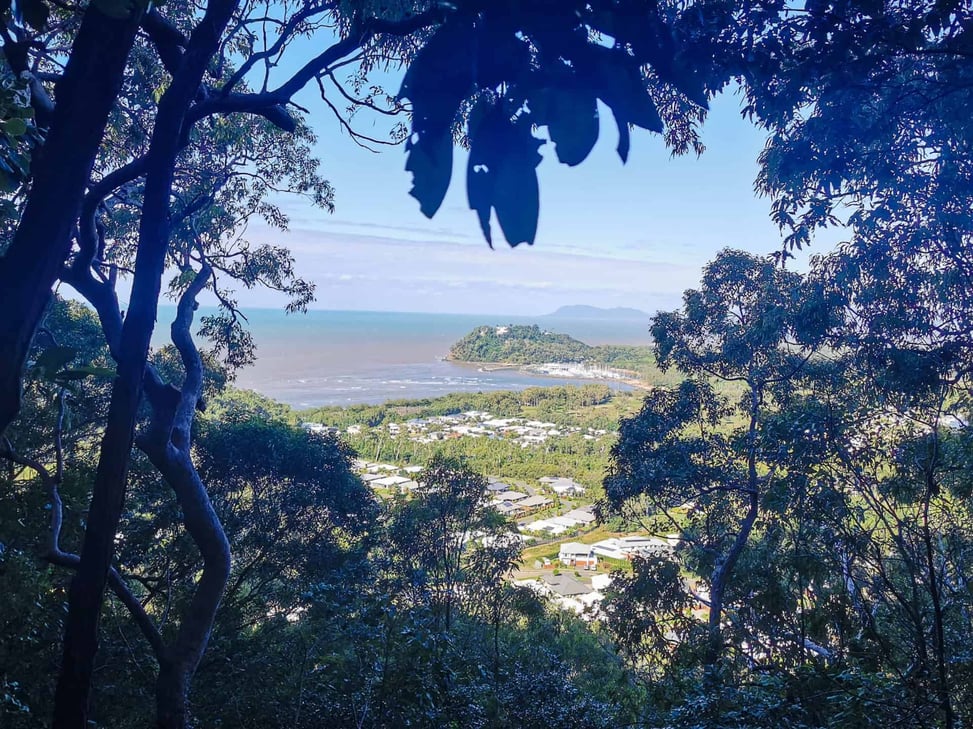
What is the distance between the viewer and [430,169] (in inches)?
22.2

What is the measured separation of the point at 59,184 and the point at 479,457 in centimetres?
730

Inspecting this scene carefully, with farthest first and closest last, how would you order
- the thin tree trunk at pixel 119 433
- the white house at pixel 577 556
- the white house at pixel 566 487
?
the white house at pixel 566 487 < the white house at pixel 577 556 < the thin tree trunk at pixel 119 433

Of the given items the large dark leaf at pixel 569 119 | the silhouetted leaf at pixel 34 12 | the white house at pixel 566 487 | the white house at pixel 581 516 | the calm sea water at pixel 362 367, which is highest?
the silhouetted leaf at pixel 34 12

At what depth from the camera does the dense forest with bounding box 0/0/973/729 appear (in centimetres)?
75

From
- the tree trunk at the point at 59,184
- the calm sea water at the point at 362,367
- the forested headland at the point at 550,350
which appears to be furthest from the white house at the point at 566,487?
the tree trunk at the point at 59,184

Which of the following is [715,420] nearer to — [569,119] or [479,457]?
[479,457]

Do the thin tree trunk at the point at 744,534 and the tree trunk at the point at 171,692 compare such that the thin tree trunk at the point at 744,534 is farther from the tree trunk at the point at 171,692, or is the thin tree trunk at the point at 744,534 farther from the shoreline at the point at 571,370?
the shoreline at the point at 571,370

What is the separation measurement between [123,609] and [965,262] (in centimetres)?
636

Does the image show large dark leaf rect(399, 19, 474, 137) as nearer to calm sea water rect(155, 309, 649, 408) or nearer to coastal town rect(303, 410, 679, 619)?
coastal town rect(303, 410, 679, 619)

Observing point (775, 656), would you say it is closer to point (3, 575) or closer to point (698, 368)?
point (698, 368)

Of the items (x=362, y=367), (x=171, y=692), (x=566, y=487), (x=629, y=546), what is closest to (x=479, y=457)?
(x=566, y=487)

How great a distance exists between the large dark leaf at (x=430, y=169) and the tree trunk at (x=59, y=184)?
522 mm

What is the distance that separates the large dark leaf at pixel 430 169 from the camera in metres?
0.56

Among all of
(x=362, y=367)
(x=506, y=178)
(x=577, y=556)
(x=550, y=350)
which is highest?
(x=506, y=178)
